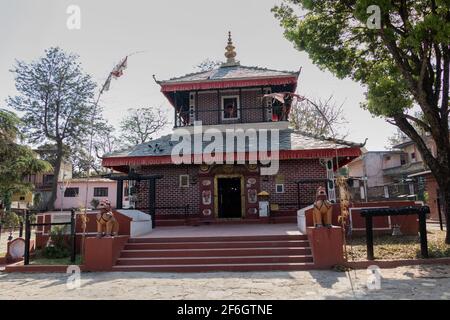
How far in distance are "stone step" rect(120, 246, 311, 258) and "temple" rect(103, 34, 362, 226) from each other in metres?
3.48

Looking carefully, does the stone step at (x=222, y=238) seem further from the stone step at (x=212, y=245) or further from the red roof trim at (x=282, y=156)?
the red roof trim at (x=282, y=156)

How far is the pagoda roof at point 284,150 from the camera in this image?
513 inches

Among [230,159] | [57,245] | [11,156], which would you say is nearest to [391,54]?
[230,159]

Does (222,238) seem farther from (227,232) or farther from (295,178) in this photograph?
(295,178)

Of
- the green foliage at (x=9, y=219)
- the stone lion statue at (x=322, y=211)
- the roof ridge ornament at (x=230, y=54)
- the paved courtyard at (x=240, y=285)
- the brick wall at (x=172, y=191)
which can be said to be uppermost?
the roof ridge ornament at (x=230, y=54)

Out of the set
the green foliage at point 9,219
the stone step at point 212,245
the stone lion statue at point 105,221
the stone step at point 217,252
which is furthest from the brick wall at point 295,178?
the green foliage at point 9,219

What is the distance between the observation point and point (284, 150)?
527 inches

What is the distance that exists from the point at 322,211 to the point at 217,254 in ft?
9.70

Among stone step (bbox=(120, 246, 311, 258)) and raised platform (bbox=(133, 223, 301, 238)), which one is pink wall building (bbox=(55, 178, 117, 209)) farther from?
stone step (bbox=(120, 246, 311, 258))

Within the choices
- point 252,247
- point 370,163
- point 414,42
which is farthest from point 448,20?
point 370,163

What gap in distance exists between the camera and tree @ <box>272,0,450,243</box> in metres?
9.10

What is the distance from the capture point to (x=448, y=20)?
8.83 meters

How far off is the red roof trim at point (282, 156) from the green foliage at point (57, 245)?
13.5 feet
